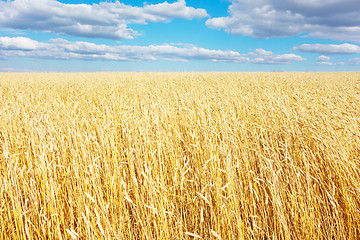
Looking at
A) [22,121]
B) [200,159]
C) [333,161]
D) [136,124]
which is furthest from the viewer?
[22,121]

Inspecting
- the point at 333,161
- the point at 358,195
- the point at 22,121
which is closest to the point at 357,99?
the point at 333,161

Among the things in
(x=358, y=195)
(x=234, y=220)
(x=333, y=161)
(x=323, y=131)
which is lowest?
(x=234, y=220)

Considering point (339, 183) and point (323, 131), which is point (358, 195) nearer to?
point (339, 183)

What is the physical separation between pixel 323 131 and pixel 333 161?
567 millimetres

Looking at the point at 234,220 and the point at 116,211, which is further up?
the point at 234,220

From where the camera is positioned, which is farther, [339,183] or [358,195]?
[339,183]

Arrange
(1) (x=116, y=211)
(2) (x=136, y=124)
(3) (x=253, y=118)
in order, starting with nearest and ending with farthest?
(1) (x=116, y=211) → (2) (x=136, y=124) → (3) (x=253, y=118)

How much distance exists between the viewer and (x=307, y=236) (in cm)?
180

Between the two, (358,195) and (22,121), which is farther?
(22,121)

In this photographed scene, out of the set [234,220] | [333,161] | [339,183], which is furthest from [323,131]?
[234,220]

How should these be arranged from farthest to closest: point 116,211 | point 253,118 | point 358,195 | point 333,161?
point 253,118 → point 333,161 → point 116,211 → point 358,195

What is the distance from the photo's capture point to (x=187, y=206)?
2.29m

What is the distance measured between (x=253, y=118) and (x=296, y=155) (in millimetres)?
1465

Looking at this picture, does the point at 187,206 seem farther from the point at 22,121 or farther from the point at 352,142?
the point at 22,121
